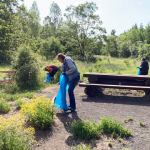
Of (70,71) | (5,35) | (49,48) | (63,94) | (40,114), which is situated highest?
(5,35)

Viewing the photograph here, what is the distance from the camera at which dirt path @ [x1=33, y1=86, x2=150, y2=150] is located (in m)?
3.43

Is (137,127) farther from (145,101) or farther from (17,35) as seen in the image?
(17,35)

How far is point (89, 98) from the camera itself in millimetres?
6711

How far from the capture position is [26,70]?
8.06 meters

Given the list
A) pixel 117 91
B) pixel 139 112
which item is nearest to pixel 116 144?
pixel 139 112

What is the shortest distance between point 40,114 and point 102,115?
173 cm

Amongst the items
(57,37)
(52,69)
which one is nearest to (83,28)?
(57,37)

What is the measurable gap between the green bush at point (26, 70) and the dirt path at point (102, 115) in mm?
913

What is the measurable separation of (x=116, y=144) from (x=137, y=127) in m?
0.97

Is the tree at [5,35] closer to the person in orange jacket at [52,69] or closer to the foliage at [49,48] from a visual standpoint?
the foliage at [49,48]

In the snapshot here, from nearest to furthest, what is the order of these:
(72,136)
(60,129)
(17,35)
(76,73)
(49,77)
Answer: (72,136) → (60,129) → (76,73) → (49,77) → (17,35)

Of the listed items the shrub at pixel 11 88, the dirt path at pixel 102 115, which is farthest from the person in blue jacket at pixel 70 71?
the shrub at pixel 11 88

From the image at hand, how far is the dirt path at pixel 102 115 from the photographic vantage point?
3.43 meters

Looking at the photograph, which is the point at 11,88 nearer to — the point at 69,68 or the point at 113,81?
the point at 69,68
